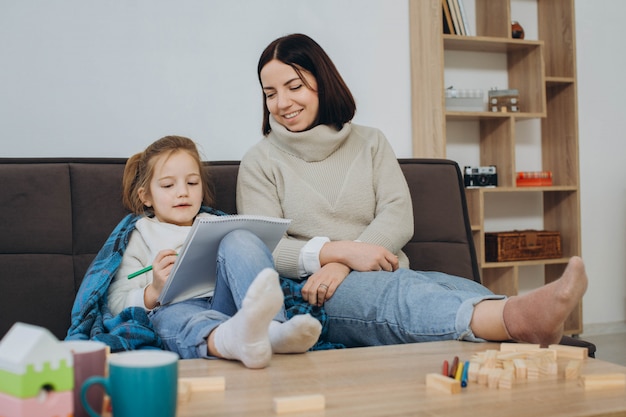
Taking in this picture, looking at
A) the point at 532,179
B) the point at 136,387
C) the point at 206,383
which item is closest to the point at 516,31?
the point at 532,179

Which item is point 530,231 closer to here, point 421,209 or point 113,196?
point 421,209

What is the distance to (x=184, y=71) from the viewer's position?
3041 millimetres

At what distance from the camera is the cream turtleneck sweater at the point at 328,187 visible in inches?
72.5

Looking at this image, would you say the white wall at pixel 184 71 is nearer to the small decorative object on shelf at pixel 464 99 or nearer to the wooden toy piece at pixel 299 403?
the small decorative object on shelf at pixel 464 99

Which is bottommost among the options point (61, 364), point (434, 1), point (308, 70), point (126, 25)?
point (61, 364)

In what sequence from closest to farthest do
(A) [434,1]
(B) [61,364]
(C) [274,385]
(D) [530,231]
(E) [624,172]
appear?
(B) [61,364] < (C) [274,385] < (A) [434,1] < (D) [530,231] < (E) [624,172]

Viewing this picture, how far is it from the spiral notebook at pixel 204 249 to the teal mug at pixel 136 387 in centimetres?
62

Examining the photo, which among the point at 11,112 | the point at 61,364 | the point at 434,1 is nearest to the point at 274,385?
the point at 61,364

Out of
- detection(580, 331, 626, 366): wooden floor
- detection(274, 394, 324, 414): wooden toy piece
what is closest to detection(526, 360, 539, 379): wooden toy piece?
detection(274, 394, 324, 414): wooden toy piece

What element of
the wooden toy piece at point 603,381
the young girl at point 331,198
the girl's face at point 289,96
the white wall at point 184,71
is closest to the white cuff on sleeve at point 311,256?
the young girl at point 331,198

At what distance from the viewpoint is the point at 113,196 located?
1.78 meters

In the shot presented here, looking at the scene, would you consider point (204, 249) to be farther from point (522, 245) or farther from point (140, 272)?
point (522, 245)

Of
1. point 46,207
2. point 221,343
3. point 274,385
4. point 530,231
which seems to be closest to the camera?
point 274,385

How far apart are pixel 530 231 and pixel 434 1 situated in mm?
1346
